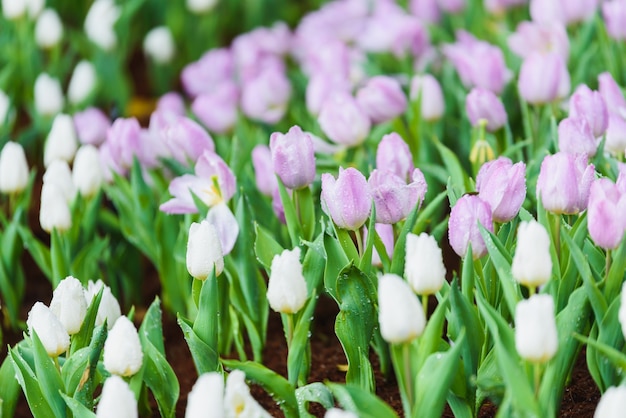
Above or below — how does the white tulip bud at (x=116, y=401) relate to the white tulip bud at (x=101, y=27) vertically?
above

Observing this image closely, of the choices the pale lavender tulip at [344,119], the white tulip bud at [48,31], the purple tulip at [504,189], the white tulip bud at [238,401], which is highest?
the purple tulip at [504,189]

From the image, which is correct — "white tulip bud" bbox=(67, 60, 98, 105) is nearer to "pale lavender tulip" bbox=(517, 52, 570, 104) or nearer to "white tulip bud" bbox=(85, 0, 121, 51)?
"white tulip bud" bbox=(85, 0, 121, 51)

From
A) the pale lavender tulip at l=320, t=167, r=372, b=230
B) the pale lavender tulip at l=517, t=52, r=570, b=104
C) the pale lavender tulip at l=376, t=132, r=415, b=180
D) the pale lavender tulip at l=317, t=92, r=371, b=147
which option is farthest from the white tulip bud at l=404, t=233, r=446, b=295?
the pale lavender tulip at l=517, t=52, r=570, b=104

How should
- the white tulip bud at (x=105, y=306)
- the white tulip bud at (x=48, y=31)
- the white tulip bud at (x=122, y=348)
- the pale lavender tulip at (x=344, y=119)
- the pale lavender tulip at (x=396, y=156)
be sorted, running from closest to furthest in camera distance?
the white tulip bud at (x=122, y=348) < the white tulip bud at (x=105, y=306) < the pale lavender tulip at (x=396, y=156) < the pale lavender tulip at (x=344, y=119) < the white tulip bud at (x=48, y=31)

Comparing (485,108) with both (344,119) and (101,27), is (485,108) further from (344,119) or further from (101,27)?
(101,27)

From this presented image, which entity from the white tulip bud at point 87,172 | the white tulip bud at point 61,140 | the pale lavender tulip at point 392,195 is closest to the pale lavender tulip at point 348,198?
Result: the pale lavender tulip at point 392,195

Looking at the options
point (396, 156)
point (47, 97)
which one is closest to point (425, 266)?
point (396, 156)

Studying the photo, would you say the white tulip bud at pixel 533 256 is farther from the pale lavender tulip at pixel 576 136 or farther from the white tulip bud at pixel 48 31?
the white tulip bud at pixel 48 31
